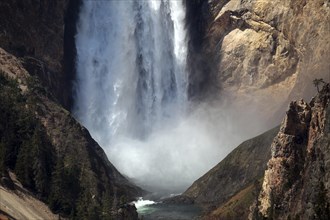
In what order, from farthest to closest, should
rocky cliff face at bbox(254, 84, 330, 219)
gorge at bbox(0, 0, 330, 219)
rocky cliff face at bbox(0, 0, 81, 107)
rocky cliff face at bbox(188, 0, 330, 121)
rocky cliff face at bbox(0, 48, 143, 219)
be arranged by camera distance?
1. rocky cliff face at bbox(188, 0, 330, 121)
2. rocky cliff face at bbox(0, 0, 81, 107)
3. gorge at bbox(0, 0, 330, 219)
4. rocky cliff face at bbox(0, 48, 143, 219)
5. rocky cliff face at bbox(254, 84, 330, 219)

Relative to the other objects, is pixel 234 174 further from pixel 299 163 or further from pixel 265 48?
pixel 265 48

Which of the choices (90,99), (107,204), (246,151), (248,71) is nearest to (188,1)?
(248,71)

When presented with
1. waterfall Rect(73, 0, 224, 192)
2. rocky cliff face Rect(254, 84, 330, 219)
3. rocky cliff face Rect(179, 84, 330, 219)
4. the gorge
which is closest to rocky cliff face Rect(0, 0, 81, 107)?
the gorge

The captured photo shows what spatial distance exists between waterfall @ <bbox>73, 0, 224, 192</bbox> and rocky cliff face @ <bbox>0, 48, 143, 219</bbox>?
16.1 m

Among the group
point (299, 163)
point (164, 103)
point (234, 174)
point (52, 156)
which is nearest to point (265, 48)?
point (164, 103)

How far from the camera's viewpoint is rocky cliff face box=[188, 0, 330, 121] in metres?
99.8

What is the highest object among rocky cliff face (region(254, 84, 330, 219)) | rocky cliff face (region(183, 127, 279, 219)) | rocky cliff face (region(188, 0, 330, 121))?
rocky cliff face (region(188, 0, 330, 121))

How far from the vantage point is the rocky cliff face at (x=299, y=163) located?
58.5m

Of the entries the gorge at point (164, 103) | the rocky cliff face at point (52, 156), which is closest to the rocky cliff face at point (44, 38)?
the gorge at point (164, 103)

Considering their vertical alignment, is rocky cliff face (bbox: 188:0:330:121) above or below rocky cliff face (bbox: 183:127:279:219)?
above

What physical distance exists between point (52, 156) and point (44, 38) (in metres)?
31.5

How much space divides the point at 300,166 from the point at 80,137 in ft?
109

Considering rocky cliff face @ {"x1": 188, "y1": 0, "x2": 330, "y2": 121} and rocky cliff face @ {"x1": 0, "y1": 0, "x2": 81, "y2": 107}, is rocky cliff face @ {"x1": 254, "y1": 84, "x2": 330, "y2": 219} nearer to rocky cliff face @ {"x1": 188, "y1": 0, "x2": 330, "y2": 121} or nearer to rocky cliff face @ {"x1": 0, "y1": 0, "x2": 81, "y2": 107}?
rocky cliff face @ {"x1": 188, "y1": 0, "x2": 330, "y2": 121}

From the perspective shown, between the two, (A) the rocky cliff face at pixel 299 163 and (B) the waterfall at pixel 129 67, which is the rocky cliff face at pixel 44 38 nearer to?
(B) the waterfall at pixel 129 67
